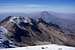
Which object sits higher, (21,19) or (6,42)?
(21,19)

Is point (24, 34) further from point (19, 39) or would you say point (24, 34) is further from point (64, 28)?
point (64, 28)

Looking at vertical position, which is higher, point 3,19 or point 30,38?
point 3,19

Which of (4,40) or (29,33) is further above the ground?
(29,33)

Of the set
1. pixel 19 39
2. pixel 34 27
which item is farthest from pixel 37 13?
pixel 19 39

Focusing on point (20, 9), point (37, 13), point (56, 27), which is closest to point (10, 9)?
point (20, 9)

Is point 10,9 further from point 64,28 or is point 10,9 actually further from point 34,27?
point 64,28

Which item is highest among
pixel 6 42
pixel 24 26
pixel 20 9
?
pixel 20 9
